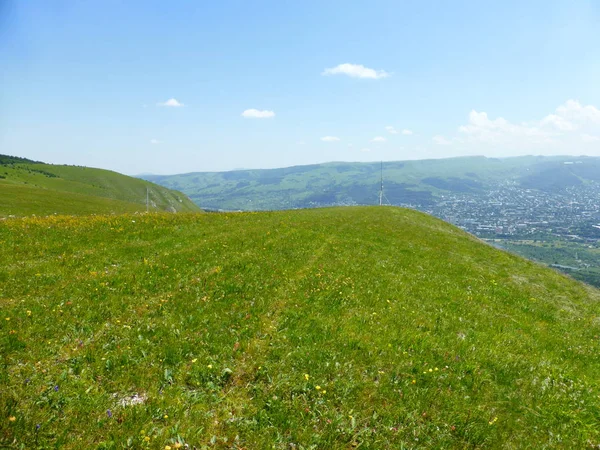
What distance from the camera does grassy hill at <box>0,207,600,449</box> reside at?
753cm

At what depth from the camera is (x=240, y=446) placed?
23.3 ft

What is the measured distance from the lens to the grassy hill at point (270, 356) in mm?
7527

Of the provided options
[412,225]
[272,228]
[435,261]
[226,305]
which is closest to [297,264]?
[226,305]

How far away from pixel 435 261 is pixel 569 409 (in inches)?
720

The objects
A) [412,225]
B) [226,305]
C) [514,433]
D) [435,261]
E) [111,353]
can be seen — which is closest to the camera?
[514,433]

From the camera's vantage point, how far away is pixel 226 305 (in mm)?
13625

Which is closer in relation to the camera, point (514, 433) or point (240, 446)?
point (240, 446)

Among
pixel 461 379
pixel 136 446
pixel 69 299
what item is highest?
pixel 69 299

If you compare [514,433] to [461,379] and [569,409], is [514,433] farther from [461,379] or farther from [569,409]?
[569,409]

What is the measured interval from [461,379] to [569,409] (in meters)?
3.05

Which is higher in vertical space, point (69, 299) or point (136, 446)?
point (69, 299)

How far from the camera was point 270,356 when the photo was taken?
34.0 feet

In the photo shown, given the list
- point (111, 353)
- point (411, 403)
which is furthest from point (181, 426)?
point (411, 403)

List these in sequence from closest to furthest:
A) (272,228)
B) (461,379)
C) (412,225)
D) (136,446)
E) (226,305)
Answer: (136,446), (461,379), (226,305), (272,228), (412,225)
